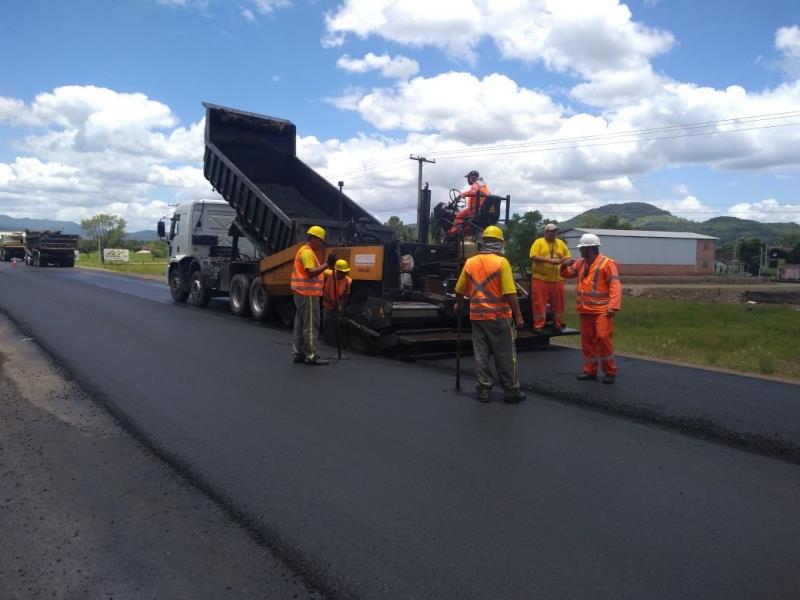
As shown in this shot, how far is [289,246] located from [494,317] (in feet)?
21.6

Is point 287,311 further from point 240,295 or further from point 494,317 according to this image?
point 494,317

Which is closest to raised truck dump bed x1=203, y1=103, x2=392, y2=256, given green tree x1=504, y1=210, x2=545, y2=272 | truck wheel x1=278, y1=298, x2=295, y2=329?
Result: truck wheel x1=278, y1=298, x2=295, y2=329

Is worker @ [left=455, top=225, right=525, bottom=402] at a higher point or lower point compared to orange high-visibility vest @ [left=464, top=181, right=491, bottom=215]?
lower

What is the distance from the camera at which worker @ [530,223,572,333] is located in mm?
9508

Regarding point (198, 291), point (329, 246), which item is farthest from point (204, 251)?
point (329, 246)

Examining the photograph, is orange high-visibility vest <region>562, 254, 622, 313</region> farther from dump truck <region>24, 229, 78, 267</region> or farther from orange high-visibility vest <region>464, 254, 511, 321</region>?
dump truck <region>24, 229, 78, 267</region>

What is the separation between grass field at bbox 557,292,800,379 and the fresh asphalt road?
5.16m

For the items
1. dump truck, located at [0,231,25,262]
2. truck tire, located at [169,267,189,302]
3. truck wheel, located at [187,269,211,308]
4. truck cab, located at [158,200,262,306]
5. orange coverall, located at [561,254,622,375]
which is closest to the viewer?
orange coverall, located at [561,254,622,375]

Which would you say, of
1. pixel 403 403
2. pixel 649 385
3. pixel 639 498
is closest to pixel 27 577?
pixel 639 498

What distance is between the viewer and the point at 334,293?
32.4 ft

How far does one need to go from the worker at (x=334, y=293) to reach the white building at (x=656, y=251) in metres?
56.7

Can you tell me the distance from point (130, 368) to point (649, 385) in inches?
229

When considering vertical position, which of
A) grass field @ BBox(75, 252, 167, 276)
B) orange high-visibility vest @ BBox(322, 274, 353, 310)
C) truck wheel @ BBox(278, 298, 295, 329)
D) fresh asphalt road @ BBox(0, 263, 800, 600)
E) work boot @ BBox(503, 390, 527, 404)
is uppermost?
orange high-visibility vest @ BBox(322, 274, 353, 310)

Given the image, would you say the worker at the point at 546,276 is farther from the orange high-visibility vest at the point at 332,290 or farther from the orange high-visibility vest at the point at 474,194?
the orange high-visibility vest at the point at 332,290
